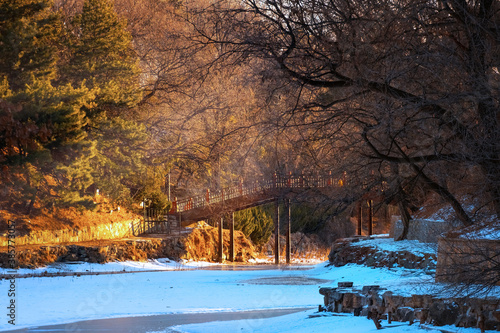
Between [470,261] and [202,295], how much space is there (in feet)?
26.5

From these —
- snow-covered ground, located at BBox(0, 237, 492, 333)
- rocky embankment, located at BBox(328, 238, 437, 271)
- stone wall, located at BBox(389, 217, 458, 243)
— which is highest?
stone wall, located at BBox(389, 217, 458, 243)

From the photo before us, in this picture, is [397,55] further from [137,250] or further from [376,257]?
[137,250]

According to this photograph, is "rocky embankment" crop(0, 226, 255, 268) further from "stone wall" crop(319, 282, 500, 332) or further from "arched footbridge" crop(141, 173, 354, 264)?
"stone wall" crop(319, 282, 500, 332)

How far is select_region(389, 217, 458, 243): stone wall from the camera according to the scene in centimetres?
1526

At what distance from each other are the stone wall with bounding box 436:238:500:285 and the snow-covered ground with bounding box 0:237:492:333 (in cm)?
53

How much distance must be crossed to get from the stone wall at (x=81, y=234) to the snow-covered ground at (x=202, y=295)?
2778 millimetres

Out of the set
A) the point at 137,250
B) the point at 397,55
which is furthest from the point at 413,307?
the point at 137,250

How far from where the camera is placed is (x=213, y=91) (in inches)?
1153

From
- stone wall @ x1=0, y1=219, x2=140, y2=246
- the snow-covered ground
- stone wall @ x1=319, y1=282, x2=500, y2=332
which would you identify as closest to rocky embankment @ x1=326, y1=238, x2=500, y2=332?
stone wall @ x1=319, y1=282, x2=500, y2=332

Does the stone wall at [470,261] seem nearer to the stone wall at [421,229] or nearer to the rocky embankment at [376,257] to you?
the stone wall at [421,229]

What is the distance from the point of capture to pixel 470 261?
7.36 meters

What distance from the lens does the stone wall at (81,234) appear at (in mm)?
23219

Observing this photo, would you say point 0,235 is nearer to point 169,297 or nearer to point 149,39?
point 169,297

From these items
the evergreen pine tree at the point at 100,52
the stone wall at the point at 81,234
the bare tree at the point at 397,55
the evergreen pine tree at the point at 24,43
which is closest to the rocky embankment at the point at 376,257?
the bare tree at the point at 397,55
